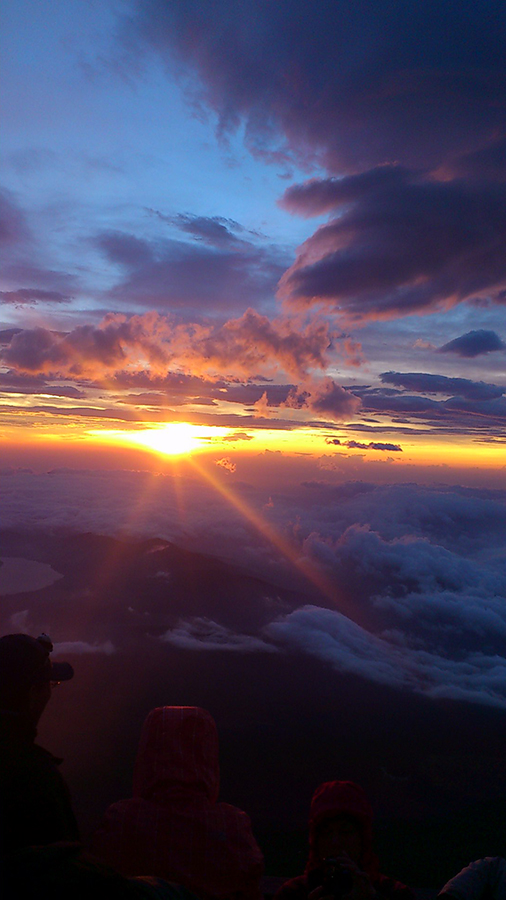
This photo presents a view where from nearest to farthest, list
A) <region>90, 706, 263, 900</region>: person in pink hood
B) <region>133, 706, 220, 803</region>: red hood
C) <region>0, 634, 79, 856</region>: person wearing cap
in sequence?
<region>0, 634, 79, 856</region>: person wearing cap
<region>90, 706, 263, 900</region>: person in pink hood
<region>133, 706, 220, 803</region>: red hood

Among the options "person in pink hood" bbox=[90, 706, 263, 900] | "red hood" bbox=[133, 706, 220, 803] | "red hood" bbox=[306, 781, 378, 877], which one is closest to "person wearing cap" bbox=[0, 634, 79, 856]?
"person in pink hood" bbox=[90, 706, 263, 900]

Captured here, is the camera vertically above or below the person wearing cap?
below

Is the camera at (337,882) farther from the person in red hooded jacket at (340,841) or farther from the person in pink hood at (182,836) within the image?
the person in pink hood at (182,836)

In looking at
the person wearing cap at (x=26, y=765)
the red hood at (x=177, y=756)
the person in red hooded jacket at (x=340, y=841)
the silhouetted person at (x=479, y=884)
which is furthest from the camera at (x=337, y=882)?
the person wearing cap at (x=26, y=765)

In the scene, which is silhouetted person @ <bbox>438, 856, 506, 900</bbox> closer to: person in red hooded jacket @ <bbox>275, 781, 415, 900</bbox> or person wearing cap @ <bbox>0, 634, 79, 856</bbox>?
person in red hooded jacket @ <bbox>275, 781, 415, 900</bbox>

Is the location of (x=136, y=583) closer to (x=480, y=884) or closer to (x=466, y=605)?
(x=466, y=605)

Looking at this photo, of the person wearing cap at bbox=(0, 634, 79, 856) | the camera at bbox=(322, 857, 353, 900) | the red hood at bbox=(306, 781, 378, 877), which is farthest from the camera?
the red hood at bbox=(306, 781, 378, 877)

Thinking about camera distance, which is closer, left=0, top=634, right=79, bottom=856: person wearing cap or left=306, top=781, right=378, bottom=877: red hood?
left=0, top=634, right=79, bottom=856: person wearing cap

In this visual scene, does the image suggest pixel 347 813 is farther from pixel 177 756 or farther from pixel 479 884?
pixel 177 756
